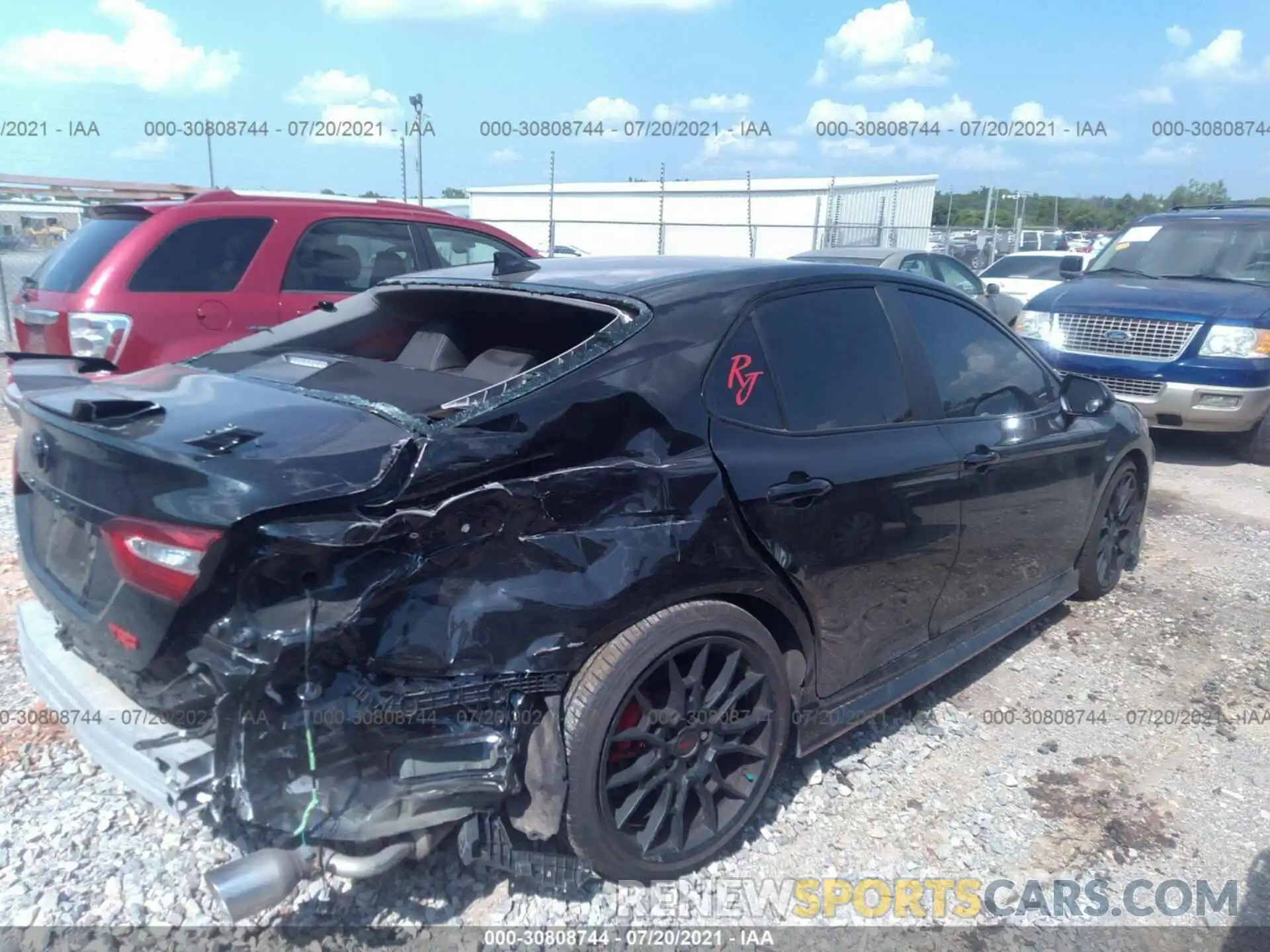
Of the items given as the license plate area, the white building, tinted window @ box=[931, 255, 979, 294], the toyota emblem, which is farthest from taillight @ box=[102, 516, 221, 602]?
the white building

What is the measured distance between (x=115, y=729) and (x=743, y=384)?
193 centimetres

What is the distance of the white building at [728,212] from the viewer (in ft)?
88.9

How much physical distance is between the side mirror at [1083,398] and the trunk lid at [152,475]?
3.23 meters

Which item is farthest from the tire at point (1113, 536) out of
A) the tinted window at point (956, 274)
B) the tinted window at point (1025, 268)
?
the tinted window at point (1025, 268)

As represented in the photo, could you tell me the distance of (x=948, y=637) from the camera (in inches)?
141

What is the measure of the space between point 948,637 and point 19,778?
331 cm

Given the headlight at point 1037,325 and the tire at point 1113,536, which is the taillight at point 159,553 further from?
the headlight at point 1037,325

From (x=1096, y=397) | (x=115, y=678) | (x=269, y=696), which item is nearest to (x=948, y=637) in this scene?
(x=1096, y=397)

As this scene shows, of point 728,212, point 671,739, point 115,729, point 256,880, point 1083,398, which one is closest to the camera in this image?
point 256,880

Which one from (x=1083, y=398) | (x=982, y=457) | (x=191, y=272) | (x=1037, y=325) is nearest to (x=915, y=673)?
(x=982, y=457)

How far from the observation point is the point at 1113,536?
4.77 meters

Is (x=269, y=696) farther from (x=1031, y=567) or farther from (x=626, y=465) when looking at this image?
(x=1031, y=567)

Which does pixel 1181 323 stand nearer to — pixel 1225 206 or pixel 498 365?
pixel 1225 206

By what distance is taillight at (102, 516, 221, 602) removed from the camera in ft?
6.74
